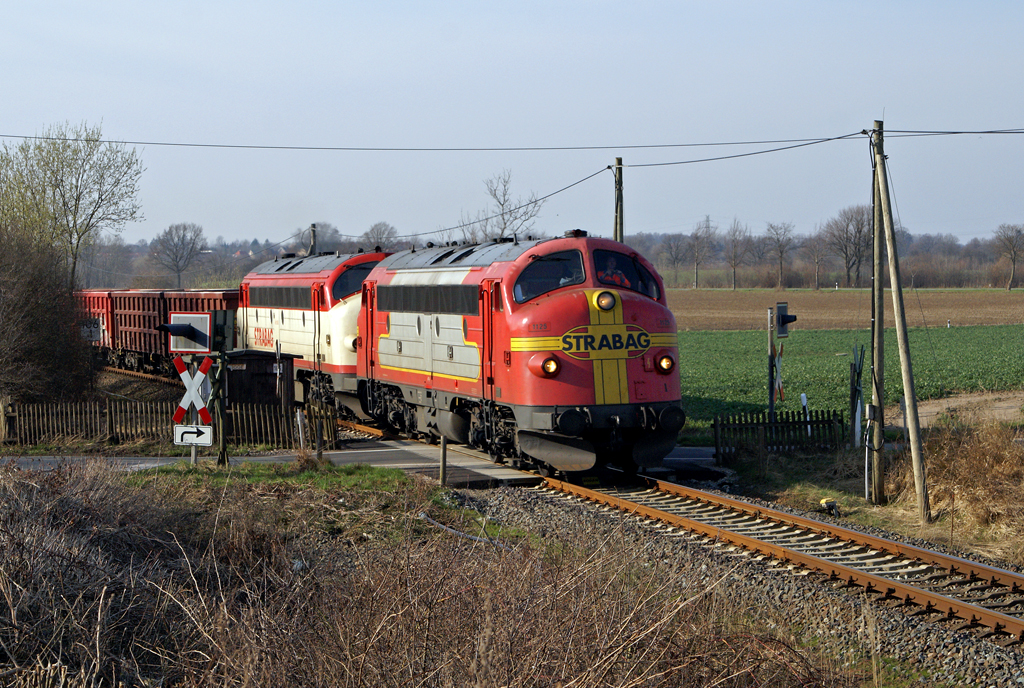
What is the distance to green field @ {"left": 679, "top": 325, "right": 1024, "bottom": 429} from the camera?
84.1 feet

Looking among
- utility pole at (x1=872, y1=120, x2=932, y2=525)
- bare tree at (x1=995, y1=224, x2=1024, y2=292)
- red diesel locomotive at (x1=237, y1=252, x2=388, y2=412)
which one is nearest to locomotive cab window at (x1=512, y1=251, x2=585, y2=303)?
utility pole at (x1=872, y1=120, x2=932, y2=525)

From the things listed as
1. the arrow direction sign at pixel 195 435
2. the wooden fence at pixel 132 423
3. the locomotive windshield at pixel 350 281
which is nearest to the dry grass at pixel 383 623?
the arrow direction sign at pixel 195 435

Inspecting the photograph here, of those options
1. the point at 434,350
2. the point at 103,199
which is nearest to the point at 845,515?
the point at 434,350

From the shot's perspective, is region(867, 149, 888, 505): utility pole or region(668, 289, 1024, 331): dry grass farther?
region(668, 289, 1024, 331): dry grass

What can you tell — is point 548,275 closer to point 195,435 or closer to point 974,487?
point 195,435

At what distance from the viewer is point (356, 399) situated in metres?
21.5

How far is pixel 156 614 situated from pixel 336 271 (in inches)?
613

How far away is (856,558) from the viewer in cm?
1040

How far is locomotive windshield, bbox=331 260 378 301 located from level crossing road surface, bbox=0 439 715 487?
3.91m

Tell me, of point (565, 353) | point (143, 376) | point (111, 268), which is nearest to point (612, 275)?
point (565, 353)

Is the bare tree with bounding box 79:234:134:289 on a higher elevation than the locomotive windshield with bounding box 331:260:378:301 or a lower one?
higher

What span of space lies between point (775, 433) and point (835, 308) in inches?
2447

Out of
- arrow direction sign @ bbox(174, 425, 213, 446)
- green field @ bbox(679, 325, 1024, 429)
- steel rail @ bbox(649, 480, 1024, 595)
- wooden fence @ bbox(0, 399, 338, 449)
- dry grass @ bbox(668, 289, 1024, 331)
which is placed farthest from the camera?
dry grass @ bbox(668, 289, 1024, 331)

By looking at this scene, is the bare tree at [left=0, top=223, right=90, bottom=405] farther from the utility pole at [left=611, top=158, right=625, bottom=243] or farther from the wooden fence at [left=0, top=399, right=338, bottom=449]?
the utility pole at [left=611, top=158, right=625, bottom=243]
